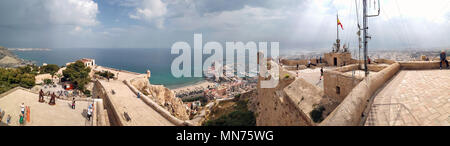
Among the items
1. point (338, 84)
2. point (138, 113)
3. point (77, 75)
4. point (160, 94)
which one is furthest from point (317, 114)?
point (77, 75)

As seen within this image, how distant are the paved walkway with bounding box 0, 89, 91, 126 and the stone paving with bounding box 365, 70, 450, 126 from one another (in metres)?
10.6

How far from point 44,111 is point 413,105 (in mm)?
14511

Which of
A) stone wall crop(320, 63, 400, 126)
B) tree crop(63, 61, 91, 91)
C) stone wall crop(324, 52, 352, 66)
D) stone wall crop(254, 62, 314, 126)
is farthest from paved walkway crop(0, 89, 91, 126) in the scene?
stone wall crop(324, 52, 352, 66)

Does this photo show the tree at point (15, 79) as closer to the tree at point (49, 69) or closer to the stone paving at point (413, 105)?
the tree at point (49, 69)

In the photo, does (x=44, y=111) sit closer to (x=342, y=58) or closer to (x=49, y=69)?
(x=342, y=58)

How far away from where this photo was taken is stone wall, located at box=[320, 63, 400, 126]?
3632 mm

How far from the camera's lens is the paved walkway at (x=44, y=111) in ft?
29.1

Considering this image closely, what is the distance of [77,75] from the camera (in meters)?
24.6

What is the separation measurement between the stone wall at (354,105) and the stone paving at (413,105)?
21 cm

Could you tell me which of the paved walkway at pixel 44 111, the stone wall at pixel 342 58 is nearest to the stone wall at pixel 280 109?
the paved walkway at pixel 44 111

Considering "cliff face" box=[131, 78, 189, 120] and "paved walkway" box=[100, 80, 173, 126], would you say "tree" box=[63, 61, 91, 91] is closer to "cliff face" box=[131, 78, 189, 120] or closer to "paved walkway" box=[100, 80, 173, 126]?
"cliff face" box=[131, 78, 189, 120]
